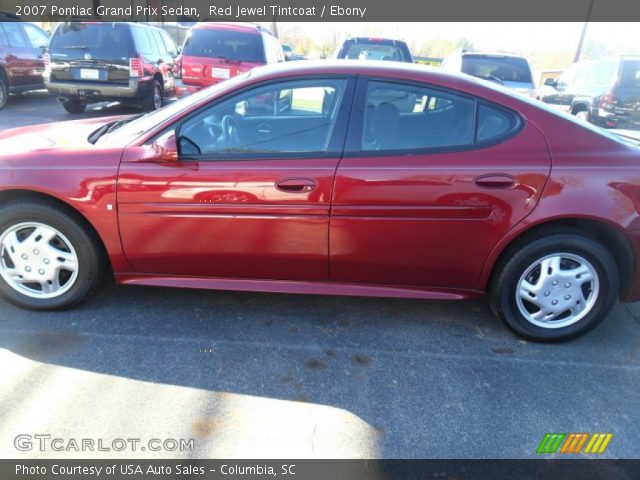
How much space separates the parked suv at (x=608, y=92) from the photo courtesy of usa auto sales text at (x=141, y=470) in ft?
28.8

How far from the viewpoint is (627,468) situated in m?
2.10

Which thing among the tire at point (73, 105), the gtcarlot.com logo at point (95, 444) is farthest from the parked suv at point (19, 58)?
the gtcarlot.com logo at point (95, 444)

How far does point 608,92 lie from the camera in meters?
8.50

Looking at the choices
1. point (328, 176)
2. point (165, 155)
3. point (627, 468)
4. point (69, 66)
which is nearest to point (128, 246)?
point (165, 155)

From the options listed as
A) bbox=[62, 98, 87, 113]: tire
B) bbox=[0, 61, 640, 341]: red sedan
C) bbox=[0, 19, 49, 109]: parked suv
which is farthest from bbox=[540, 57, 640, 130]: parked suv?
bbox=[0, 19, 49, 109]: parked suv

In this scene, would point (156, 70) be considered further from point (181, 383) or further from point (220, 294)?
point (181, 383)

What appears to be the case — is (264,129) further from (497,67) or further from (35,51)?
(35,51)

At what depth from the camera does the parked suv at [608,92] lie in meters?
8.21

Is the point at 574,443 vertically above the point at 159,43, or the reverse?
the point at 159,43

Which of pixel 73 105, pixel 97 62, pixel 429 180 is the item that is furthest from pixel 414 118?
pixel 73 105

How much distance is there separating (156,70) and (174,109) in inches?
306

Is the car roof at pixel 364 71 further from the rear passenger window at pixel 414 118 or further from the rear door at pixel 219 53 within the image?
the rear door at pixel 219 53

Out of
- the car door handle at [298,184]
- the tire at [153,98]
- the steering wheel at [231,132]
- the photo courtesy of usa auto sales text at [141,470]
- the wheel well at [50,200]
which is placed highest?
the steering wheel at [231,132]

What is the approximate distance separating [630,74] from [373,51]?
4728 mm
